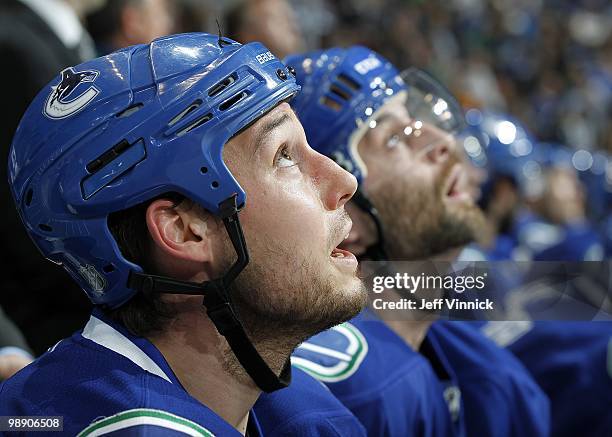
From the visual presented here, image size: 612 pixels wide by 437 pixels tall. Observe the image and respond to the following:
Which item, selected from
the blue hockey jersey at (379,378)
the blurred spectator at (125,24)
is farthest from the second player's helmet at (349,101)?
the blurred spectator at (125,24)

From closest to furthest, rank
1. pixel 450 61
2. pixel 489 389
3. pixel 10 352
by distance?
1. pixel 10 352
2. pixel 489 389
3. pixel 450 61

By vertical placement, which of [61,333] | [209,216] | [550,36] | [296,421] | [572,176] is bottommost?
[550,36]

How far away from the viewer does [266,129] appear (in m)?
1.54

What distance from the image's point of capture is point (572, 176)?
7.05 meters

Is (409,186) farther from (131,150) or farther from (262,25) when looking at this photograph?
(262,25)

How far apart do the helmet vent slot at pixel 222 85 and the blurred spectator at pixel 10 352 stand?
802mm

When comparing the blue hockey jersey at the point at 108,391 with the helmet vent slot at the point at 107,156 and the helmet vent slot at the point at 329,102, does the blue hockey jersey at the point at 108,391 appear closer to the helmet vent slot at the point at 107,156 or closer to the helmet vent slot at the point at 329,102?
the helmet vent slot at the point at 107,156

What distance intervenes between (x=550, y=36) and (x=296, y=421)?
11.7 metres

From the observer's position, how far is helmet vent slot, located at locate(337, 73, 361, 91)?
2322 millimetres

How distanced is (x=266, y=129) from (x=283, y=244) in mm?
199

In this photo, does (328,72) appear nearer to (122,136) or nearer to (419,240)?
(419,240)

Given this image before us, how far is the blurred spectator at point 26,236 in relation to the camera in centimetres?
261

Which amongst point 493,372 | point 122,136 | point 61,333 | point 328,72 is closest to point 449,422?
point 493,372

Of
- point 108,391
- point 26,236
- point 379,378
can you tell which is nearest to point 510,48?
point 26,236
